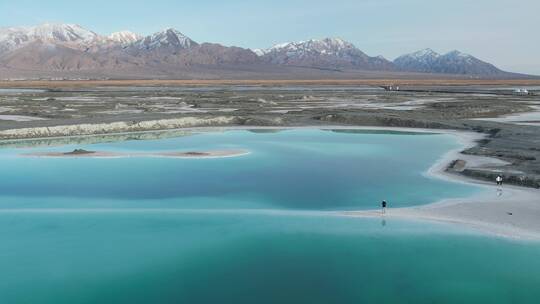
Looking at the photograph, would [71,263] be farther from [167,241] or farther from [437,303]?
[437,303]

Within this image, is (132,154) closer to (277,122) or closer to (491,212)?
(277,122)

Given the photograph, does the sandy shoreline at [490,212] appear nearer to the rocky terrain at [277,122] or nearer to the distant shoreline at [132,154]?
the rocky terrain at [277,122]

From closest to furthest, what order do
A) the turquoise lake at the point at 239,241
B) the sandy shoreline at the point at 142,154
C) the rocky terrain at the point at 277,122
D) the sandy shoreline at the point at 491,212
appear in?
the turquoise lake at the point at 239,241 → the sandy shoreline at the point at 491,212 → the rocky terrain at the point at 277,122 → the sandy shoreline at the point at 142,154

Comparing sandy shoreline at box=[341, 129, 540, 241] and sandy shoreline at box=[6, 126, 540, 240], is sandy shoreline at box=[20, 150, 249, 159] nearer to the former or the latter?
sandy shoreline at box=[6, 126, 540, 240]

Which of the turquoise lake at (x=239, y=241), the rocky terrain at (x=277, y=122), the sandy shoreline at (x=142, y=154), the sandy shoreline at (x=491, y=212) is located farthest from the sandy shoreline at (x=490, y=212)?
the sandy shoreline at (x=142, y=154)

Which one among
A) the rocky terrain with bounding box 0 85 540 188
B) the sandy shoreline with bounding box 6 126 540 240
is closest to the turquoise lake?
the sandy shoreline with bounding box 6 126 540 240

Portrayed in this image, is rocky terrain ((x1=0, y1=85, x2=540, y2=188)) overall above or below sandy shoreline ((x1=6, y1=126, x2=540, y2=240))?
above

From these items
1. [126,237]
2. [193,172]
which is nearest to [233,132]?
[193,172]

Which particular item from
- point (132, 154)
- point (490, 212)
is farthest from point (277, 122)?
point (490, 212)

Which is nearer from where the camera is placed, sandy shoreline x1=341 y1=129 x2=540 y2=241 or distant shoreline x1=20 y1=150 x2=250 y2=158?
sandy shoreline x1=341 y1=129 x2=540 y2=241
